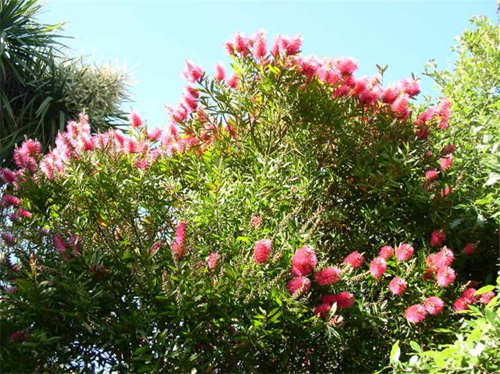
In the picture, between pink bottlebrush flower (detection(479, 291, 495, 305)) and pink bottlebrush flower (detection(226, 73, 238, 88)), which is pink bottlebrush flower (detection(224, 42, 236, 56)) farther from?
pink bottlebrush flower (detection(479, 291, 495, 305))

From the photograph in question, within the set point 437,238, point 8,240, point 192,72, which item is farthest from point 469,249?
point 8,240

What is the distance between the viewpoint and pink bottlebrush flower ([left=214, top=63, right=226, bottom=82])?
357 cm

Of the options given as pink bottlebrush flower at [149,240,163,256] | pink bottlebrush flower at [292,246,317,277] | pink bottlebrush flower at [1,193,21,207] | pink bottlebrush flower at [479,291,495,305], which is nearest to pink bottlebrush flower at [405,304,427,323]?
pink bottlebrush flower at [479,291,495,305]

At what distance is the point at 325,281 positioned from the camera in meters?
2.75

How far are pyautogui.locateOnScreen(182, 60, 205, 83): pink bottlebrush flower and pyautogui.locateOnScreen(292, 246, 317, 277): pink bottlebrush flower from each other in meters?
1.34

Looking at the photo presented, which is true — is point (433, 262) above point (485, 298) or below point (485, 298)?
above

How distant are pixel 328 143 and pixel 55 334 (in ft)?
5.82

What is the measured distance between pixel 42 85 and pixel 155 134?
14.7 feet

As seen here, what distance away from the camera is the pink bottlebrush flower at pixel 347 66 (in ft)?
11.5

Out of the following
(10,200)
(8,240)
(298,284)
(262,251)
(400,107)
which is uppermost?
(400,107)

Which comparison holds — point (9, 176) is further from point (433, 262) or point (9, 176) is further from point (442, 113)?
point (442, 113)

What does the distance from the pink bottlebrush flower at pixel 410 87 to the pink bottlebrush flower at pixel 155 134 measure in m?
1.47

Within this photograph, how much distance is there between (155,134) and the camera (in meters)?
3.58

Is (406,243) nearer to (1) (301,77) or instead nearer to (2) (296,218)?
(2) (296,218)
